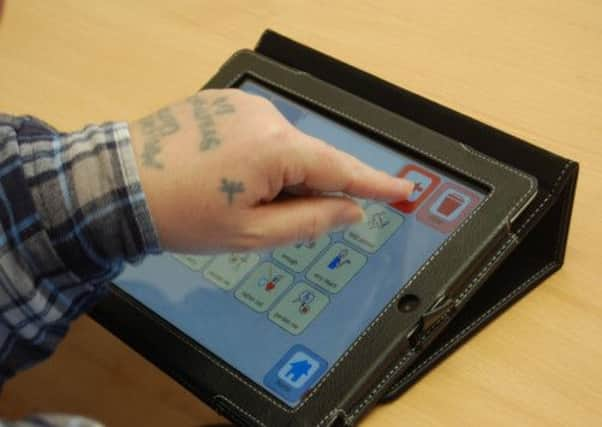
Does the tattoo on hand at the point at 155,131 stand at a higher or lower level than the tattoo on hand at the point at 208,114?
lower

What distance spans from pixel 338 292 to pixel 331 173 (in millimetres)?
85

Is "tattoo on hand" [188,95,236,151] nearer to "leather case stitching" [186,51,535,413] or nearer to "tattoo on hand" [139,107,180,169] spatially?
"tattoo on hand" [139,107,180,169]

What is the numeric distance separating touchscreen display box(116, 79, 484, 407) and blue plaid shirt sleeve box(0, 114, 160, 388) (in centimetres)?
6

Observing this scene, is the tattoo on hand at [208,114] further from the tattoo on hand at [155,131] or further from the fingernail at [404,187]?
the fingernail at [404,187]

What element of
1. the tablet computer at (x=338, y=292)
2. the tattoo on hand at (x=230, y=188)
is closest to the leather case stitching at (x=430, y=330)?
the tablet computer at (x=338, y=292)

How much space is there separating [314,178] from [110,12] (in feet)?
1.33

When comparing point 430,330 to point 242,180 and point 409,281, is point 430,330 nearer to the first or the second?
point 409,281

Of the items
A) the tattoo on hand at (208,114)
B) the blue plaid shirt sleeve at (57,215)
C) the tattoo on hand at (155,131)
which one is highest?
the tattoo on hand at (208,114)

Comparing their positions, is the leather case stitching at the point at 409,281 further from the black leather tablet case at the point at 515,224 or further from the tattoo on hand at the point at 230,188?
the tattoo on hand at the point at 230,188

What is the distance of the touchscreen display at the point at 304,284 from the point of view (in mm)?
511

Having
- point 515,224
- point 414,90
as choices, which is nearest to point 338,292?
point 515,224

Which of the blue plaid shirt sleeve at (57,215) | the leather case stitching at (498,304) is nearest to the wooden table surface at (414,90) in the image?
the leather case stitching at (498,304)

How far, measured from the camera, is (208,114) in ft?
1.70

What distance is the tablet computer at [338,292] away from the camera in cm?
50
